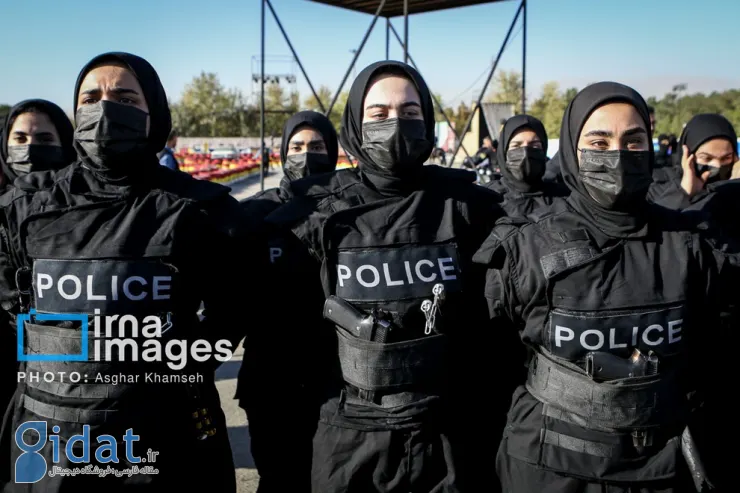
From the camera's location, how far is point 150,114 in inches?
86.3

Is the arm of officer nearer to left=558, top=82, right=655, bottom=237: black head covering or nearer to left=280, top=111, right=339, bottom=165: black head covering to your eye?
left=558, top=82, right=655, bottom=237: black head covering

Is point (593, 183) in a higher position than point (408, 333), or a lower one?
higher

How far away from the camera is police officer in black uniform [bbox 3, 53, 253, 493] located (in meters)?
1.97

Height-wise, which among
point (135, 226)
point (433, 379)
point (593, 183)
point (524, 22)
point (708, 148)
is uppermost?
point (524, 22)

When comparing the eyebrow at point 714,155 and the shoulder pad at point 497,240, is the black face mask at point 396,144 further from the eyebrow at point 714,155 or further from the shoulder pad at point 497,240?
the eyebrow at point 714,155

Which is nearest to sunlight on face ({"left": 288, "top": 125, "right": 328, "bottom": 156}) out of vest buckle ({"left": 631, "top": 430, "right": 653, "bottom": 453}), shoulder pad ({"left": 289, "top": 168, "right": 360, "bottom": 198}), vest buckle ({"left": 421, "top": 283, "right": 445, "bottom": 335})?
shoulder pad ({"left": 289, "top": 168, "right": 360, "bottom": 198})

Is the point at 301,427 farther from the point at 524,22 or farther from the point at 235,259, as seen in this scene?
the point at 524,22

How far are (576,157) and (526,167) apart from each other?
2.99 m

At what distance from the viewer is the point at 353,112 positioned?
2492 mm

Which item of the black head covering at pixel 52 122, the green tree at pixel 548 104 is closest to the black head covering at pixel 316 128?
the black head covering at pixel 52 122

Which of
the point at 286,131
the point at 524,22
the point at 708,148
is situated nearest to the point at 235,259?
the point at 286,131

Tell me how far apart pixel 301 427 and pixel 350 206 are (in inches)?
42.9

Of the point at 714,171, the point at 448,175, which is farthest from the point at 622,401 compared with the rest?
the point at 714,171

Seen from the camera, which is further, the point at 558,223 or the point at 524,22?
the point at 524,22
